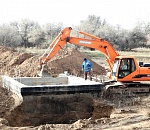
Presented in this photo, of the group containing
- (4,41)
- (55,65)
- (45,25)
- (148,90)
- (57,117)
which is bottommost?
(57,117)

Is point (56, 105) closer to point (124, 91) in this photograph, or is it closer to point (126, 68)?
point (124, 91)

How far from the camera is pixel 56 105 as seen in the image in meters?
12.7

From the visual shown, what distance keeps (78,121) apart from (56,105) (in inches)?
144

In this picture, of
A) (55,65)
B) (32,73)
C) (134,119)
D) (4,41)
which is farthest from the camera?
(4,41)

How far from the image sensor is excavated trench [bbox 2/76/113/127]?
12102mm

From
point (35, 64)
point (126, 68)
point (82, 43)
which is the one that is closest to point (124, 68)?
point (126, 68)

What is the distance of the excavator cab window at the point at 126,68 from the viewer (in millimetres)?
14156

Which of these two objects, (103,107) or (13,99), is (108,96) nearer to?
(103,107)

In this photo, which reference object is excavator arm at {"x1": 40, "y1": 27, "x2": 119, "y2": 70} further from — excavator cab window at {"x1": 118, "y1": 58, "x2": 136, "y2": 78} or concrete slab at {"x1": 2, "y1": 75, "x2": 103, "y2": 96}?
concrete slab at {"x1": 2, "y1": 75, "x2": 103, "y2": 96}

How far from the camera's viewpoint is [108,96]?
13.9 meters

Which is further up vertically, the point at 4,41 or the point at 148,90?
the point at 4,41

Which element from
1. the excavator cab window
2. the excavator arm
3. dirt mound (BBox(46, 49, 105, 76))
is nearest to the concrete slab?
the excavator cab window

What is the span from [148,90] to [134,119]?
218 inches

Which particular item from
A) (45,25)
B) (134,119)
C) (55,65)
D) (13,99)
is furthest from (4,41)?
(134,119)
